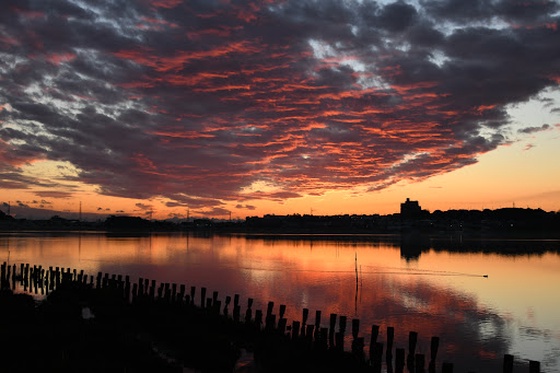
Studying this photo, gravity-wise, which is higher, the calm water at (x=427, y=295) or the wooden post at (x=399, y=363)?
the wooden post at (x=399, y=363)

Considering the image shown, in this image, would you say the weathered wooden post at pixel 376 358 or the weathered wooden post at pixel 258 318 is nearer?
the weathered wooden post at pixel 376 358

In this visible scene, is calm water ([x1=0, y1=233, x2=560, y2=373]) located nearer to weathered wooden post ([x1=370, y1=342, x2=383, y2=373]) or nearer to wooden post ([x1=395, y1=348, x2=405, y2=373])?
weathered wooden post ([x1=370, y1=342, x2=383, y2=373])

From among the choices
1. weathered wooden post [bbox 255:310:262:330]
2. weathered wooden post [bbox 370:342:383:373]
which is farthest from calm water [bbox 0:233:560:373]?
weathered wooden post [bbox 370:342:383:373]

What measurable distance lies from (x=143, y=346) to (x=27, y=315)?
6.92 meters

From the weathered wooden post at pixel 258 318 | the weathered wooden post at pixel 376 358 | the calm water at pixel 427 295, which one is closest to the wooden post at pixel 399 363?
the weathered wooden post at pixel 376 358

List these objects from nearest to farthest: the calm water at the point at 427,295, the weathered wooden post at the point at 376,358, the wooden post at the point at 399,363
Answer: the wooden post at the point at 399,363 < the weathered wooden post at the point at 376,358 < the calm water at the point at 427,295

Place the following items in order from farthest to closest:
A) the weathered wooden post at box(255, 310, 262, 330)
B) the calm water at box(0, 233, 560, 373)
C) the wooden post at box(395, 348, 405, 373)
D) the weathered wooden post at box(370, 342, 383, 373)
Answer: the calm water at box(0, 233, 560, 373) < the weathered wooden post at box(255, 310, 262, 330) < the weathered wooden post at box(370, 342, 383, 373) < the wooden post at box(395, 348, 405, 373)

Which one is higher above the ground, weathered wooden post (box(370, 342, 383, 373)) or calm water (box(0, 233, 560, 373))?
weathered wooden post (box(370, 342, 383, 373))

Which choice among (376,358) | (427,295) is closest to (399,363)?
(376,358)

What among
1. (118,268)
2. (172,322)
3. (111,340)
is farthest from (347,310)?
(118,268)

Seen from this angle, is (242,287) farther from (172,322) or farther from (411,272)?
(411,272)

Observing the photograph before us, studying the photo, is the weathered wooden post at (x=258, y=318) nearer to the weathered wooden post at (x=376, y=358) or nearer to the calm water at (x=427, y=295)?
the calm water at (x=427, y=295)

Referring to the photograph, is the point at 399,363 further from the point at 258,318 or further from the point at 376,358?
the point at 258,318

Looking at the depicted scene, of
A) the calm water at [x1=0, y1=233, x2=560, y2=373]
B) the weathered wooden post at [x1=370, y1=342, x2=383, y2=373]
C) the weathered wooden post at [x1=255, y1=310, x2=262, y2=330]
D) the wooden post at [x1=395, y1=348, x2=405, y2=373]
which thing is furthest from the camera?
the calm water at [x1=0, y1=233, x2=560, y2=373]
